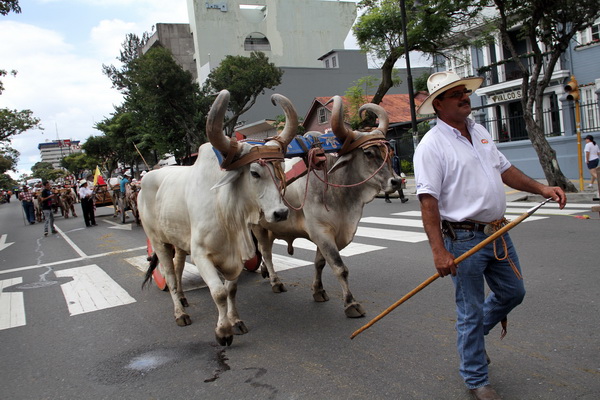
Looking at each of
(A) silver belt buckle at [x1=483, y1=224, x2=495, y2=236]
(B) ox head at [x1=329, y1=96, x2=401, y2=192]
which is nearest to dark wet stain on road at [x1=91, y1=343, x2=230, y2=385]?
(B) ox head at [x1=329, y1=96, x2=401, y2=192]

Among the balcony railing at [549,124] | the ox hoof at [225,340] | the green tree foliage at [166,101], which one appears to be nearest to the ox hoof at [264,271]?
the ox hoof at [225,340]

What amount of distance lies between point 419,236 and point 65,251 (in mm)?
8989

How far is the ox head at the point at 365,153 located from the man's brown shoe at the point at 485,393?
262 cm

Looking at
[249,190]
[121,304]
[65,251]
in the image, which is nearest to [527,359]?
[249,190]

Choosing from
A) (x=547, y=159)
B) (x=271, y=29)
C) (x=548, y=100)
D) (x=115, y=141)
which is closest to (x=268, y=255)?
(x=547, y=159)

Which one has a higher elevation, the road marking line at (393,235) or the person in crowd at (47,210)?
the person in crowd at (47,210)

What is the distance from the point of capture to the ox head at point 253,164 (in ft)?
15.0

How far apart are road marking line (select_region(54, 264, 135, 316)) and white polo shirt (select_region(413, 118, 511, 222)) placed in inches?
199

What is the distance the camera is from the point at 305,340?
4883mm

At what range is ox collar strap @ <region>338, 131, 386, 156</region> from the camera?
569 cm

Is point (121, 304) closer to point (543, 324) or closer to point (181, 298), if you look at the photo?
point (181, 298)

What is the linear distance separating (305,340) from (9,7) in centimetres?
1432

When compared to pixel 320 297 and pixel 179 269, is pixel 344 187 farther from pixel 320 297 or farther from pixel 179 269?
pixel 179 269

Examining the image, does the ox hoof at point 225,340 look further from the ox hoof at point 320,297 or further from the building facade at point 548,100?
the building facade at point 548,100
